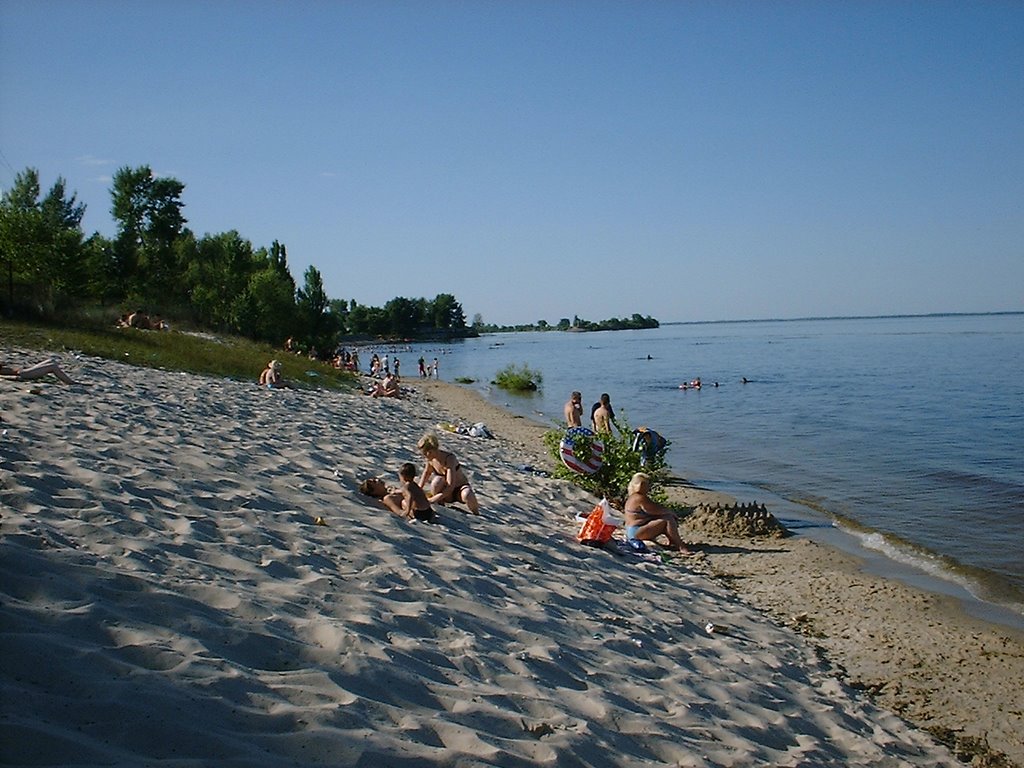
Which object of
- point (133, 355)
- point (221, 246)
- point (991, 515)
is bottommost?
point (991, 515)

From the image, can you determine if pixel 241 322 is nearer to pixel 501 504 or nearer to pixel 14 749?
pixel 501 504

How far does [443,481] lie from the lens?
920 cm

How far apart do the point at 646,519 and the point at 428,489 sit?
279 cm

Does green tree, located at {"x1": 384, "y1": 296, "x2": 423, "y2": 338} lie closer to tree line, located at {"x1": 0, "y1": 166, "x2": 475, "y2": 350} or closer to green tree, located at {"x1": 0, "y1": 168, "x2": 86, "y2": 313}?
tree line, located at {"x1": 0, "y1": 166, "x2": 475, "y2": 350}

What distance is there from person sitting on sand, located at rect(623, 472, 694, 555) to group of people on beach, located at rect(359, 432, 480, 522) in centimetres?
Result: 204

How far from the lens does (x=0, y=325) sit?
1975 cm

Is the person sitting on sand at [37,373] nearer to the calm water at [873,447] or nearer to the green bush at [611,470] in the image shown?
the green bush at [611,470]

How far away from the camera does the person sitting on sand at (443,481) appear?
9109mm

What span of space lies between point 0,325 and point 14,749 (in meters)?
20.4

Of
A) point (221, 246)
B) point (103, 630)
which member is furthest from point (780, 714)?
point (221, 246)

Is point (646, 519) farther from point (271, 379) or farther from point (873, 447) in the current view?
point (873, 447)

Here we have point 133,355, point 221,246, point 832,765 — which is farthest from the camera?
point 221,246

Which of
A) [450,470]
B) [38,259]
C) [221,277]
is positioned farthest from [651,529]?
[221,277]

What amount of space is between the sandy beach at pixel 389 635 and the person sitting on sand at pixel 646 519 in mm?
624
